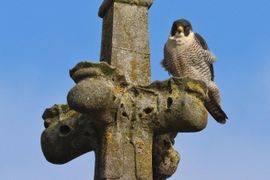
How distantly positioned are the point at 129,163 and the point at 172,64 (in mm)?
2614

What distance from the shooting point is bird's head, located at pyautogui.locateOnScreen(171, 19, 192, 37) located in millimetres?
7637

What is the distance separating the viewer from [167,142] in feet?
17.5

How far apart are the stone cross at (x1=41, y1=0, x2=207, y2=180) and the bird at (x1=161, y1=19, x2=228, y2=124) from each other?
5.20 ft

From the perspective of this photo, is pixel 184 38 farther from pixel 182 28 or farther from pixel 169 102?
pixel 169 102

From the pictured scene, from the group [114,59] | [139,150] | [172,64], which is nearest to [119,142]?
[139,150]

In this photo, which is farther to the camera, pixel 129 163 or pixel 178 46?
pixel 178 46

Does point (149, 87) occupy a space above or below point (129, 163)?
above

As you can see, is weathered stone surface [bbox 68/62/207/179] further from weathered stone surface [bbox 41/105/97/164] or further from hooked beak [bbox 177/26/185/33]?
hooked beak [bbox 177/26/185/33]

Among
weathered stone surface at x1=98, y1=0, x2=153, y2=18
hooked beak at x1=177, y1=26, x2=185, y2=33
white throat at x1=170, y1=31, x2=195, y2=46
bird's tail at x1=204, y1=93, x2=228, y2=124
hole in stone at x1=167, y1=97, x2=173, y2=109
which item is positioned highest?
hooked beak at x1=177, y1=26, x2=185, y2=33

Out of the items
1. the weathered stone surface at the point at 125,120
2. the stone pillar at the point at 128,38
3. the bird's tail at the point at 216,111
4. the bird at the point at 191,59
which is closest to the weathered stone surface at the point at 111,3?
the stone pillar at the point at 128,38

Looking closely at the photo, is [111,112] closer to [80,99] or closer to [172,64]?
[80,99]

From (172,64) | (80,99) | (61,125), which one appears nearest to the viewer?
(80,99)

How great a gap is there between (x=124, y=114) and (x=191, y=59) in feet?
8.53

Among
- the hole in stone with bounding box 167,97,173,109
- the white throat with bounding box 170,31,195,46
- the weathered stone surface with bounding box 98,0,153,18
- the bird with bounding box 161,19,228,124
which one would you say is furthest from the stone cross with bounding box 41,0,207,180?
the white throat with bounding box 170,31,195,46
